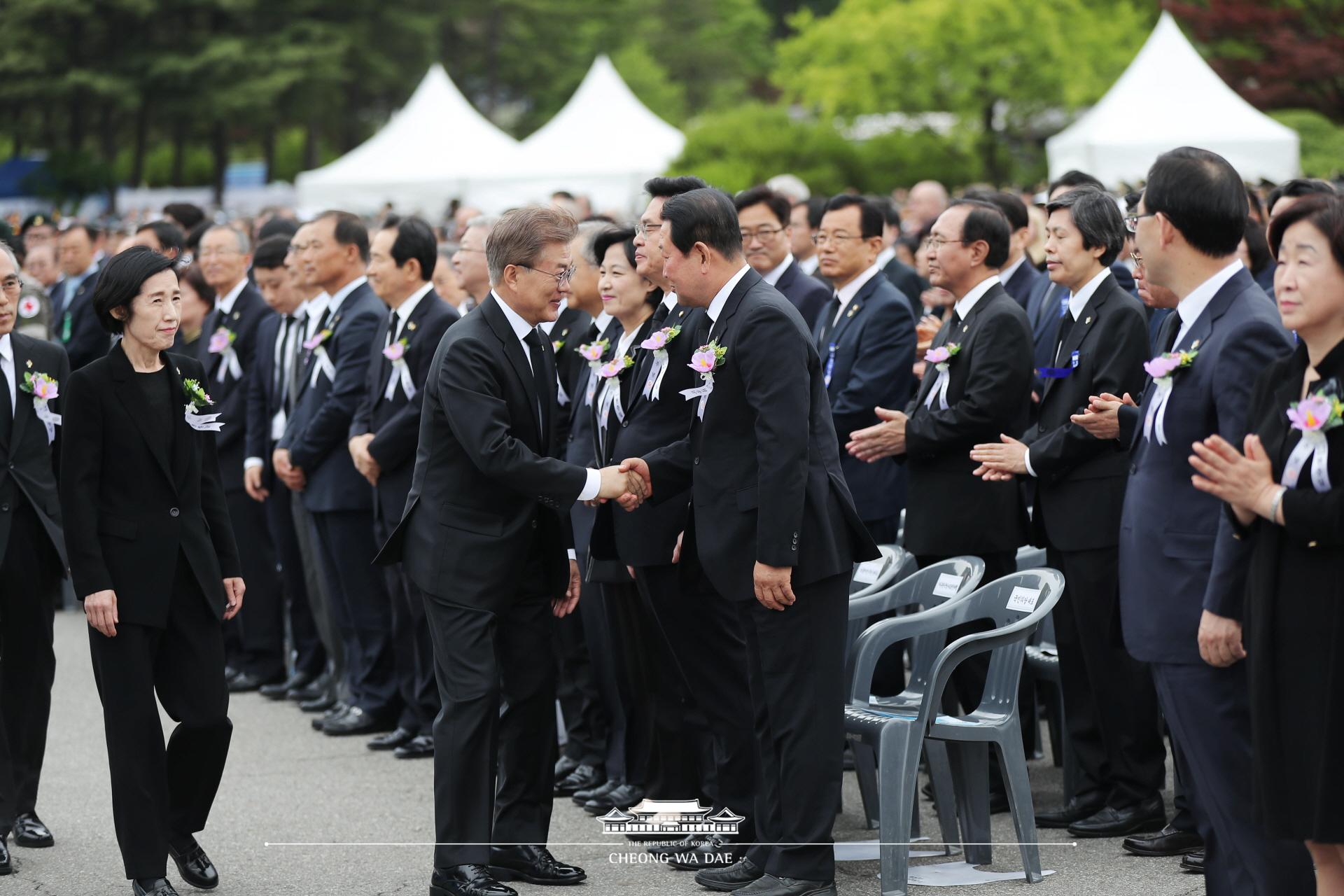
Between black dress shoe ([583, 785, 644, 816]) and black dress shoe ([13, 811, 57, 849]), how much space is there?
2.19 metres

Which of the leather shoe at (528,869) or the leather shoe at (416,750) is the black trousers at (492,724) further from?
the leather shoe at (416,750)

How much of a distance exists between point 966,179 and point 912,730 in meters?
27.0

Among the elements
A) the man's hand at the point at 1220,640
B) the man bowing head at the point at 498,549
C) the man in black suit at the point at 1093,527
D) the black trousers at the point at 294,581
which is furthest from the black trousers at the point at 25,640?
the man's hand at the point at 1220,640

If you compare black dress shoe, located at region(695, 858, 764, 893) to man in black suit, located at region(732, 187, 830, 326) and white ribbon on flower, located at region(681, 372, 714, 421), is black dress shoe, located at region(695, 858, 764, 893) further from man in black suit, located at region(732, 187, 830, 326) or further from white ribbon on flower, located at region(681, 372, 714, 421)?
man in black suit, located at region(732, 187, 830, 326)

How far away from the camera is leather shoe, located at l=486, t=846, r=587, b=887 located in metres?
5.84

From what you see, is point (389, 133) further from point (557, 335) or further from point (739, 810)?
point (739, 810)

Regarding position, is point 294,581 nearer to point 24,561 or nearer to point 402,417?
point 402,417

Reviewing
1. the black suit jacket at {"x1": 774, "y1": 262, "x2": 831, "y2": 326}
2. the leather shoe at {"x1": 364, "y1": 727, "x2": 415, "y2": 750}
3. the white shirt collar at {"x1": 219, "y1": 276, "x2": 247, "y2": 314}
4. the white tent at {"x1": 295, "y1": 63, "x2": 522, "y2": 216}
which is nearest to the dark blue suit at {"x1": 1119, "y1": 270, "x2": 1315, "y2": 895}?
the black suit jacket at {"x1": 774, "y1": 262, "x2": 831, "y2": 326}

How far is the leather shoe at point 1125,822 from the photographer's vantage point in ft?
20.3

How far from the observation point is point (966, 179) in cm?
3133

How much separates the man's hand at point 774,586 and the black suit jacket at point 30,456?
9.31ft

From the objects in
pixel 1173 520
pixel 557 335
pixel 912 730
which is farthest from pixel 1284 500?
pixel 557 335

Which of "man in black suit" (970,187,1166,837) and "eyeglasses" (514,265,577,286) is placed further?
"man in black suit" (970,187,1166,837)

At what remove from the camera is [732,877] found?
18.6 ft
